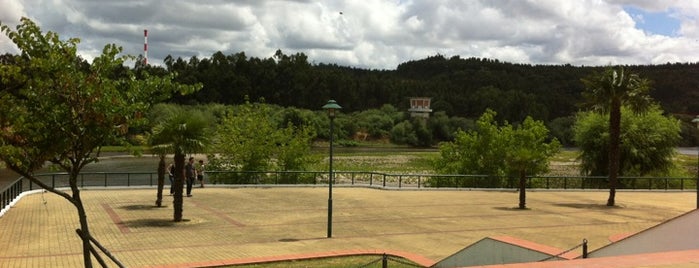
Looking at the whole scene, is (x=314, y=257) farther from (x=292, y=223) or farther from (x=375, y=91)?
(x=375, y=91)

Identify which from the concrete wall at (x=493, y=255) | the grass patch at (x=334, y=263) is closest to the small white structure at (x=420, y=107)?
the grass patch at (x=334, y=263)

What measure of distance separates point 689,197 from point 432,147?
89.8 metres

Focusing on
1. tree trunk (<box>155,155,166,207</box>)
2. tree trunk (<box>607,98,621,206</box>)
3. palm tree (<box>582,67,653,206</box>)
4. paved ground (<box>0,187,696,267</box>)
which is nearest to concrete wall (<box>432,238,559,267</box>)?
paved ground (<box>0,187,696,267</box>)

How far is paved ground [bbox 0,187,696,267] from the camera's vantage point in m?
14.4

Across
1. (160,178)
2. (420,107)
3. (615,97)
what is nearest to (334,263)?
(160,178)

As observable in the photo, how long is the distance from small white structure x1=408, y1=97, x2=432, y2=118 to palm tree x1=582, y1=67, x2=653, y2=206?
123766 millimetres

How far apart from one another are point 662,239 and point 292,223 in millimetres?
10797

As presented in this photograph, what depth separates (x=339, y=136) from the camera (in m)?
115

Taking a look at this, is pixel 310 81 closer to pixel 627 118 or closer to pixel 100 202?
pixel 627 118

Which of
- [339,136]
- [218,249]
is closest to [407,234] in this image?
[218,249]

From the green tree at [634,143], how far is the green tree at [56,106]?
38169 millimetres

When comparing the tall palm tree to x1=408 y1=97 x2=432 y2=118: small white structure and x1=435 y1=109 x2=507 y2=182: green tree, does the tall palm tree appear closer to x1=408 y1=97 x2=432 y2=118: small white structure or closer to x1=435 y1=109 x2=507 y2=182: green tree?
x1=435 y1=109 x2=507 y2=182: green tree

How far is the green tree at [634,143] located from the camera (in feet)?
137

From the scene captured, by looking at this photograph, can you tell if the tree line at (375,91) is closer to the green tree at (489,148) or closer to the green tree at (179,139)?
the green tree at (489,148)
